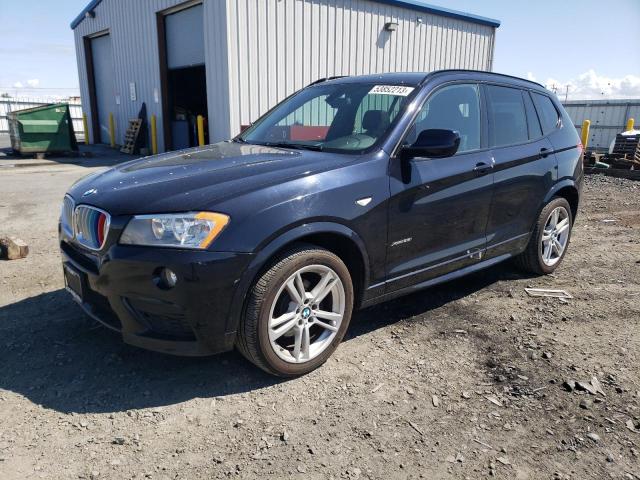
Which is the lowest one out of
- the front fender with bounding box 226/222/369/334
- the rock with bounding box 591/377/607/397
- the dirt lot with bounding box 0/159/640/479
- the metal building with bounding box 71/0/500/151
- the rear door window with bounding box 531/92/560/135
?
the dirt lot with bounding box 0/159/640/479

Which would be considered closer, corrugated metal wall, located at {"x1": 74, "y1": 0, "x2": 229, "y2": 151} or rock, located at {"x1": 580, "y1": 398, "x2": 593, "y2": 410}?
rock, located at {"x1": 580, "y1": 398, "x2": 593, "y2": 410}

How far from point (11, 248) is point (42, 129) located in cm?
1164

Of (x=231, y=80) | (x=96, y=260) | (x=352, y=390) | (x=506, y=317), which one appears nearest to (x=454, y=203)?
(x=506, y=317)

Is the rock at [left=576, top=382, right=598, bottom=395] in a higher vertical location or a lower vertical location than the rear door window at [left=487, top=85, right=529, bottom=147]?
lower

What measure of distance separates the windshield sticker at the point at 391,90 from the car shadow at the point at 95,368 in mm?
1643

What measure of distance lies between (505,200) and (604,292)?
135cm

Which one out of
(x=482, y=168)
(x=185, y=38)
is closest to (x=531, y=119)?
(x=482, y=168)

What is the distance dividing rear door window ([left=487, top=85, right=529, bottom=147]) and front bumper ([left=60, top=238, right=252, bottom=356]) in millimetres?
2434

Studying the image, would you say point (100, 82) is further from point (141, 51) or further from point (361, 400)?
point (361, 400)

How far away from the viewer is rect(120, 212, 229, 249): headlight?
8.35 ft

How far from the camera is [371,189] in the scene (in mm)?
3078

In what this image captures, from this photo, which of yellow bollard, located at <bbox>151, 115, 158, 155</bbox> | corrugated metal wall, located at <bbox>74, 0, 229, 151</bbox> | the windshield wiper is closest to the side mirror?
the windshield wiper

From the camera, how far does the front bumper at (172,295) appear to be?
2523 mm

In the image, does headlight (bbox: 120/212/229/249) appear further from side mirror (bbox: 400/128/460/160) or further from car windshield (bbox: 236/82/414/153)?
side mirror (bbox: 400/128/460/160)
